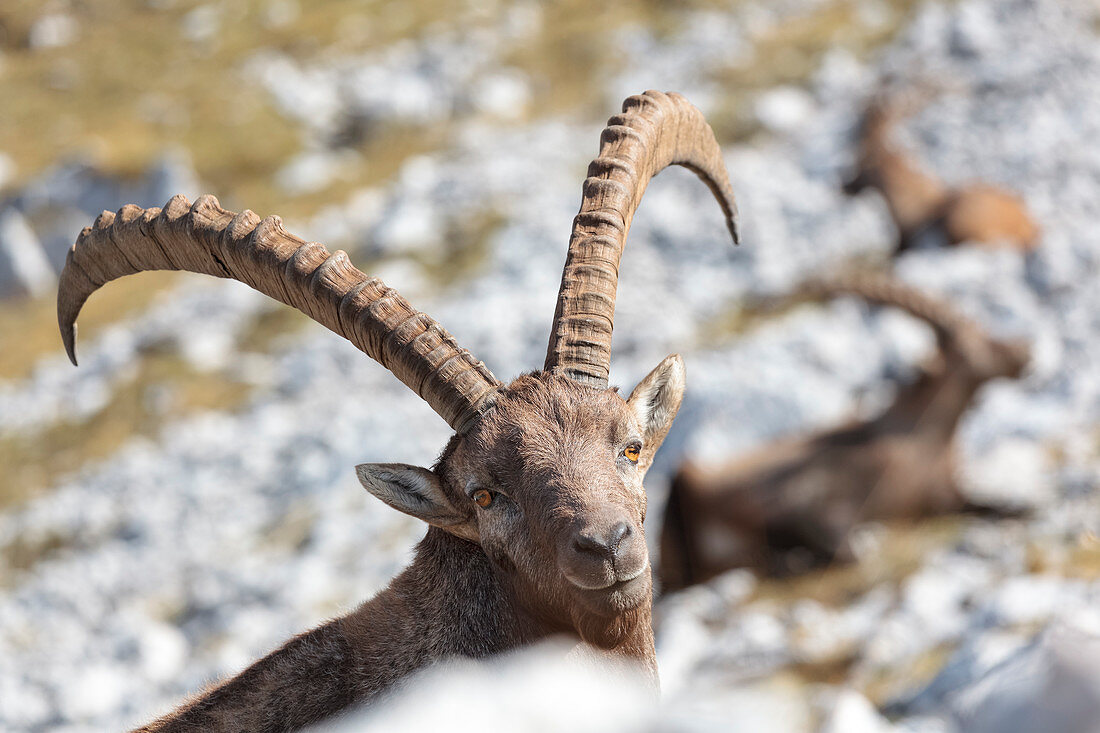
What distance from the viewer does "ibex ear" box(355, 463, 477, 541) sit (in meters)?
4.60

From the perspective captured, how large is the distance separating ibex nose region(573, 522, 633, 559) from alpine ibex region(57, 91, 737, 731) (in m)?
0.04

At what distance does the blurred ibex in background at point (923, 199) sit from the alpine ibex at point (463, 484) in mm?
11208

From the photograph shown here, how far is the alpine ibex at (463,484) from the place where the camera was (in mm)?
4262

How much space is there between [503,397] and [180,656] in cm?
745

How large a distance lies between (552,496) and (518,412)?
47 cm

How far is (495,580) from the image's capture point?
4508mm

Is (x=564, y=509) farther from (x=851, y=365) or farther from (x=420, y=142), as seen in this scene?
(x=420, y=142)

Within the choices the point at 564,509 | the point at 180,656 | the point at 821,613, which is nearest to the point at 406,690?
the point at 564,509

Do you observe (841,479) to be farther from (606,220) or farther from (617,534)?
(617,534)

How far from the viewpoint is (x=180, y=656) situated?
408 inches

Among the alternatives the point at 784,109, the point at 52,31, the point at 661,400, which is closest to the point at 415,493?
the point at 661,400

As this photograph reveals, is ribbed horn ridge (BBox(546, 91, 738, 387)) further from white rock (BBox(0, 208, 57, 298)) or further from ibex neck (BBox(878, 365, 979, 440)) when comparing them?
white rock (BBox(0, 208, 57, 298))

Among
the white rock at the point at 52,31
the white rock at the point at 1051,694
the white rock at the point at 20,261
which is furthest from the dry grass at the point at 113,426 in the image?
the white rock at the point at 52,31

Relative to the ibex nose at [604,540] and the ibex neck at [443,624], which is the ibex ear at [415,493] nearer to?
the ibex neck at [443,624]
